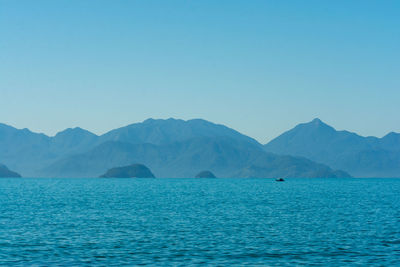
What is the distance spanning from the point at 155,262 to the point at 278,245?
624 inches

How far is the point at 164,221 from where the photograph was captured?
79.8 meters

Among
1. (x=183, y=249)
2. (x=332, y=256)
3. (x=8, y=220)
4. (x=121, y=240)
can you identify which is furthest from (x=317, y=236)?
(x=8, y=220)

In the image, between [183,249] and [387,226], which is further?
[387,226]

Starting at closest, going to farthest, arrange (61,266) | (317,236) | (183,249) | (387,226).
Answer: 1. (61,266)
2. (183,249)
3. (317,236)
4. (387,226)

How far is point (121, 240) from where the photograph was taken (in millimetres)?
58062

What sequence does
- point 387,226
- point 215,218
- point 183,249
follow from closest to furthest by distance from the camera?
point 183,249, point 387,226, point 215,218

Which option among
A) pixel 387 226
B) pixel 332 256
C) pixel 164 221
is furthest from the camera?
pixel 164 221

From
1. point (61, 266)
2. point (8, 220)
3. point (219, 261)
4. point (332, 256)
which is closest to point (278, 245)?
point (332, 256)

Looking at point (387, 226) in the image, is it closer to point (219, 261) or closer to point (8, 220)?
point (219, 261)

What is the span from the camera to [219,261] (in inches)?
1822

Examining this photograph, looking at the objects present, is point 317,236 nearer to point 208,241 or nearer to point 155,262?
point 208,241

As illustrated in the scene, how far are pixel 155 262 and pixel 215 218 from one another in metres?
40.0

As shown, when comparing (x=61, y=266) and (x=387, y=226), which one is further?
(x=387, y=226)

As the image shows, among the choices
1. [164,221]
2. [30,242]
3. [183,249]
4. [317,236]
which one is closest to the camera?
[183,249]
